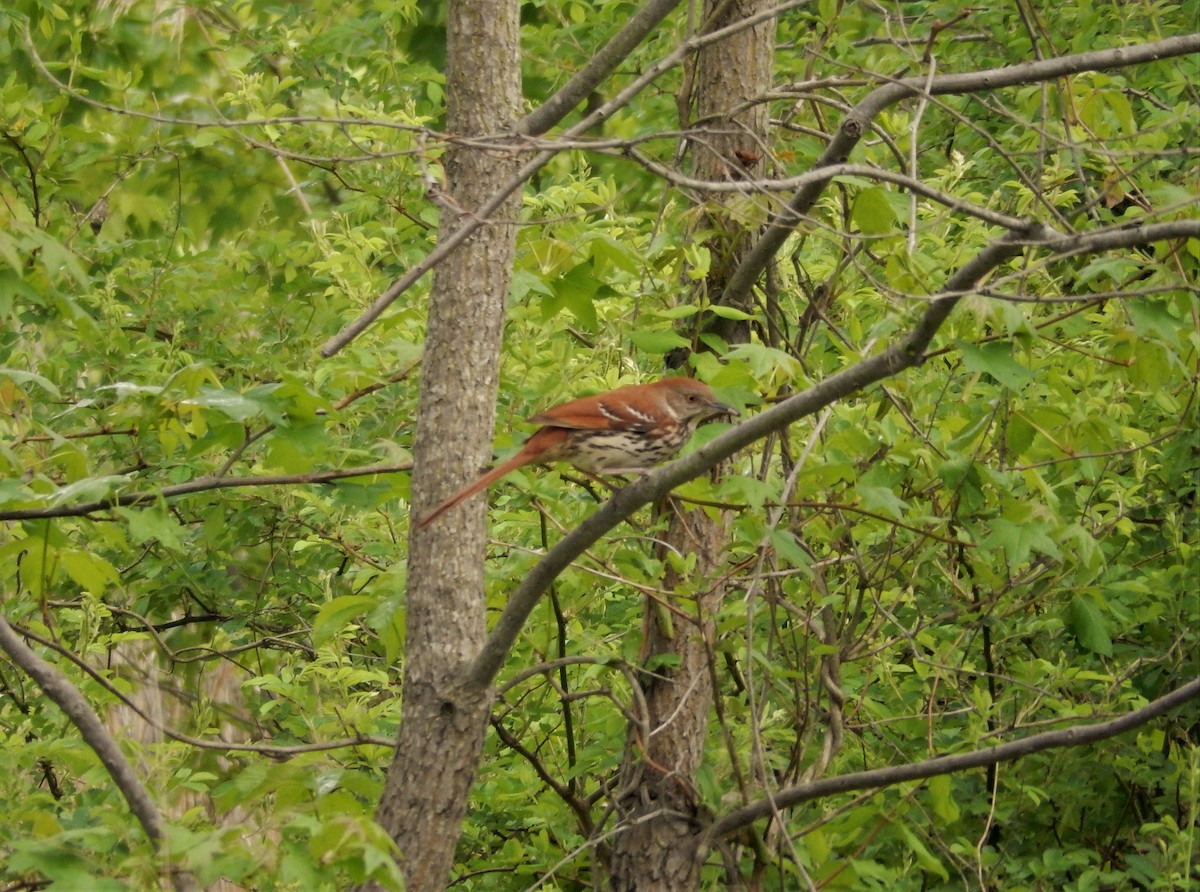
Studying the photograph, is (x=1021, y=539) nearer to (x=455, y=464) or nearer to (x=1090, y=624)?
(x=1090, y=624)

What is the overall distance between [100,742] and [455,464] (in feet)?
3.50

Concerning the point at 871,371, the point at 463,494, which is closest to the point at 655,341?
the point at 463,494

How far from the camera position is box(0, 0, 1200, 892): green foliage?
10.6 ft

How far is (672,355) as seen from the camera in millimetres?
4422

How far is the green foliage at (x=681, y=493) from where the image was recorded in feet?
10.6

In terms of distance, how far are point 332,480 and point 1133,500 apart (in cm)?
233

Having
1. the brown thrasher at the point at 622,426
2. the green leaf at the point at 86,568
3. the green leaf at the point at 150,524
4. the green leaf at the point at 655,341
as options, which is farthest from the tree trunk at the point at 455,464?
the green leaf at the point at 86,568

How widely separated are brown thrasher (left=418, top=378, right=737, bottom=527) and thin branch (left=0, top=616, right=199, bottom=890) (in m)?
1.32

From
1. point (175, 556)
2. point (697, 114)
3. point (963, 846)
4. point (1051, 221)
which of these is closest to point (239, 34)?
point (175, 556)

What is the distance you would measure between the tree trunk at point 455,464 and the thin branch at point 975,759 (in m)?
0.82

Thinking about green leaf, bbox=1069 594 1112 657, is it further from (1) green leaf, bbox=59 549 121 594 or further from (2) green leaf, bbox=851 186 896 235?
(1) green leaf, bbox=59 549 121 594

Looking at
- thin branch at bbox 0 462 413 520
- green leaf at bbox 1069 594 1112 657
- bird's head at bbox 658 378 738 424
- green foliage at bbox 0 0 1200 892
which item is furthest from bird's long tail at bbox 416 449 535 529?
green leaf at bbox 1069 594 1112 657

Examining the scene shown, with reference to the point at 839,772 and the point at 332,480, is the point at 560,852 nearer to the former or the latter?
the point at 839,772

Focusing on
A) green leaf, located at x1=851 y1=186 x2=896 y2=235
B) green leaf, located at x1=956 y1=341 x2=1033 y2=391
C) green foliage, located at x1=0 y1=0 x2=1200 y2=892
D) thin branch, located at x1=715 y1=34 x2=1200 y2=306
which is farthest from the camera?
green leaf, located at x1=851 y1=186 x2=896 y2=235
